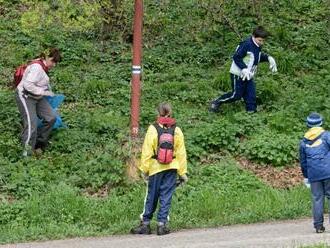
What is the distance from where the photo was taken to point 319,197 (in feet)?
25.6

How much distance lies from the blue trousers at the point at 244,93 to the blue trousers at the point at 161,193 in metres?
4.53

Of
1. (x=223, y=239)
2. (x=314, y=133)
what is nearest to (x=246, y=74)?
(x=314, y=133)

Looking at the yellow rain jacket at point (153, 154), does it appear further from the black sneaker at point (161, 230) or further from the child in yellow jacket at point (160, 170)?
the black sneaker at point (161, 230)

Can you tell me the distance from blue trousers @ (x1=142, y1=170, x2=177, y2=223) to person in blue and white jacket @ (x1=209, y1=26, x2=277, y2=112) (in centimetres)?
441

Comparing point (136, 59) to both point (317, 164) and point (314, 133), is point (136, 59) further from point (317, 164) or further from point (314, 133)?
point (317, 164)

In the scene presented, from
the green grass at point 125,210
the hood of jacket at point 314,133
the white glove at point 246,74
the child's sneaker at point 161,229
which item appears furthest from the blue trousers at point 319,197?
the white glove at point 246,74

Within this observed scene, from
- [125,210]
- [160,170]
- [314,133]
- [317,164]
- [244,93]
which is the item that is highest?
[244,93]

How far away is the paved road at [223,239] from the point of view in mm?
7434

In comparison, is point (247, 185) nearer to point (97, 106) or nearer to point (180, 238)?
point (180, 238)

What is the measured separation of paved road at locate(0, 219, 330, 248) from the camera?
7.43 meters

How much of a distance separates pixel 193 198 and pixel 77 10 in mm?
3467

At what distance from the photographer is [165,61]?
1559 cm

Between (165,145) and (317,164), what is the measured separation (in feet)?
5.87

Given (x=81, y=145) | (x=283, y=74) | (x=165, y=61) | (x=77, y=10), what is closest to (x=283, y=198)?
(x=81, y=145)
